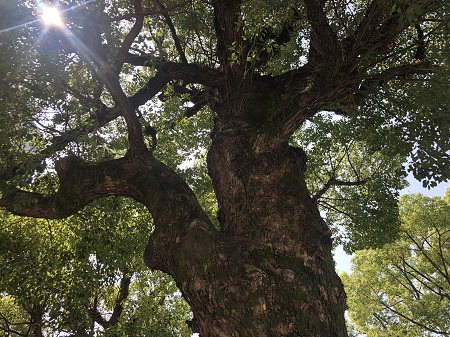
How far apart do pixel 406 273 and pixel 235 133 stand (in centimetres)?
1406

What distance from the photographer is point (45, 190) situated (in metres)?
7.11

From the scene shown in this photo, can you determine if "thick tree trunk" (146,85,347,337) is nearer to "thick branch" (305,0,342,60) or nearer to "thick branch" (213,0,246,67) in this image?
"thick branch" (305,0,342,60)

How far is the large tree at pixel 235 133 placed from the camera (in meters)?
3.53

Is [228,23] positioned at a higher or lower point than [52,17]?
higher

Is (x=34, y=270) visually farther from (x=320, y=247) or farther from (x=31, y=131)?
(x=320, y=247)

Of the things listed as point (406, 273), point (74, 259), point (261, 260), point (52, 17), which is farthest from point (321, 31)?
point (406, 273)

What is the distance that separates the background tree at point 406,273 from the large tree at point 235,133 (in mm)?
9331

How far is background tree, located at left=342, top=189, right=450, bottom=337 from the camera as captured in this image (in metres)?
14.4

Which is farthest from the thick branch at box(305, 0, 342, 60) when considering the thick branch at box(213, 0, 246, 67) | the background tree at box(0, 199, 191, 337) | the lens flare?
the background tree at box(0, 199, 191, 337)

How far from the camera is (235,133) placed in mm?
5496

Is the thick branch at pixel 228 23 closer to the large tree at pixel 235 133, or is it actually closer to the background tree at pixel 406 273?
the large tree at pixel 235 133

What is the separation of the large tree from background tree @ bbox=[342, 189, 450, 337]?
9331 millimetres

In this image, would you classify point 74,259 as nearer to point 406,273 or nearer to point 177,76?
point 177,76

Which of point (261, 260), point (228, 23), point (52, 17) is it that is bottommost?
point (261, 260)
